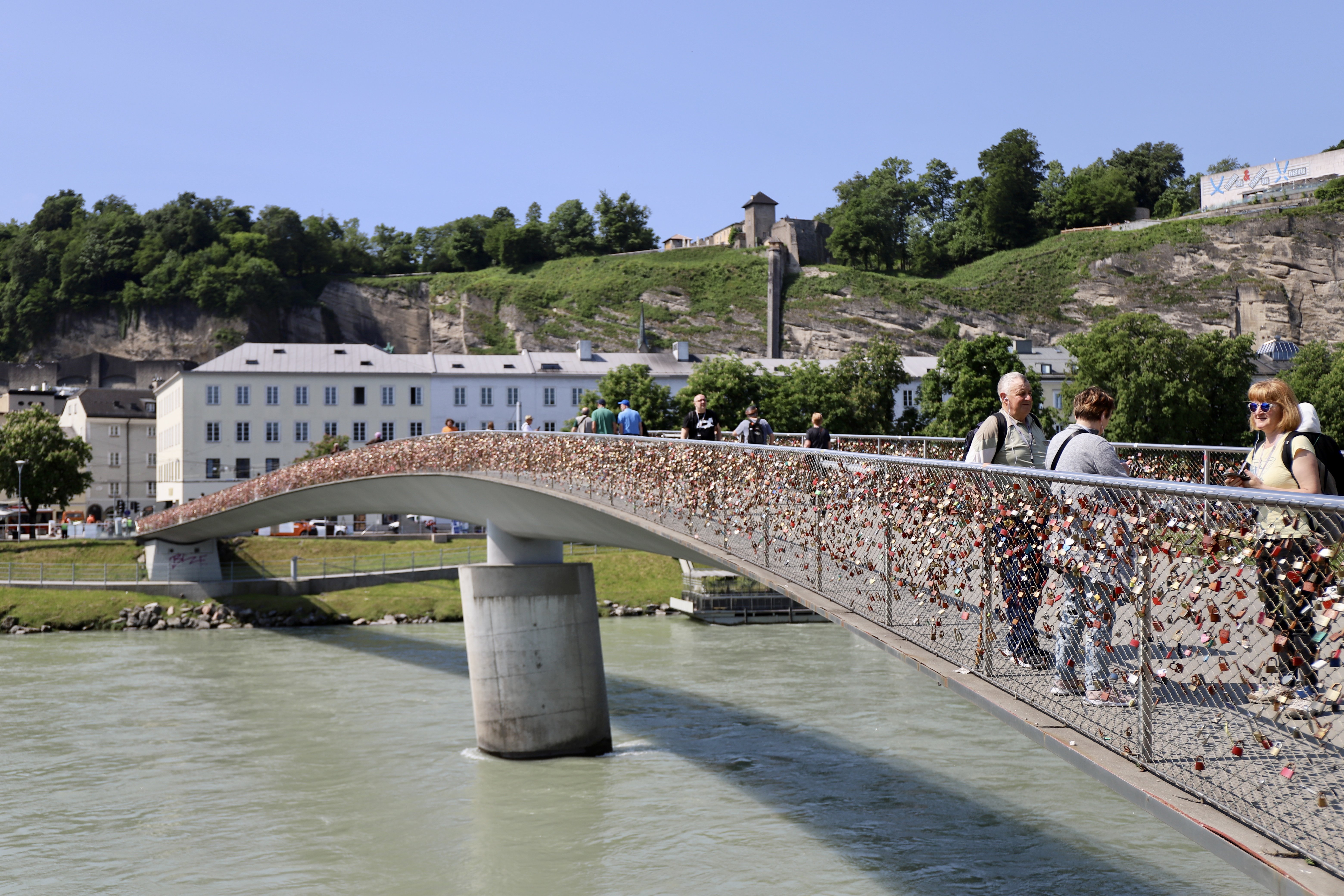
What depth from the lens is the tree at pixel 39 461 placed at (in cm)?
5716

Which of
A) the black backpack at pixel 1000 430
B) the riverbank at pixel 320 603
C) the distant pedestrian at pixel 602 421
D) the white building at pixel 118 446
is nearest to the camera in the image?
the black backpack at pixel 1000 430

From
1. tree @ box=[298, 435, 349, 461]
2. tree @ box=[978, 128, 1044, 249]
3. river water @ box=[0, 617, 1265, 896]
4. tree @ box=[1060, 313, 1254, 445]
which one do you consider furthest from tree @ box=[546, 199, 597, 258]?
river water @ box=[0, 617, 1265, 896]

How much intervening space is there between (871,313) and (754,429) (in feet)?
302

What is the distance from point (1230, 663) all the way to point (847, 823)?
11245 mm

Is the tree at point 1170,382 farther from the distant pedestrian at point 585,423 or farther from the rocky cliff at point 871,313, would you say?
the rocky cliff at point 871,313

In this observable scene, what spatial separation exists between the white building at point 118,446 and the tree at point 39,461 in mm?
22619

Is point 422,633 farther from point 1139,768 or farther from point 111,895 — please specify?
point 1139,768

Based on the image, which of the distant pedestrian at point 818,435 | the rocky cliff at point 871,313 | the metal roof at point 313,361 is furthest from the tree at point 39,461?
the distant pedestrian at point 818,435

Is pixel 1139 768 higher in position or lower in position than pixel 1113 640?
lower

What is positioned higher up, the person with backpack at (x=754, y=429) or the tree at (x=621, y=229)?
the tree at (x=621, y=229)

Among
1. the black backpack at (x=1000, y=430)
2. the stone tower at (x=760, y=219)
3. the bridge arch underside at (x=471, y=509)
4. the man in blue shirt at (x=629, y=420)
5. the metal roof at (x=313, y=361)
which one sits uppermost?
the stone tower at (x=760, y=219)

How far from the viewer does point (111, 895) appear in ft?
44.3

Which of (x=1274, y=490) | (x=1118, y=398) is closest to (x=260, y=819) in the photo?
(x=1274, y=490)

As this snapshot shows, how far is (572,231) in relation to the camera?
124m
